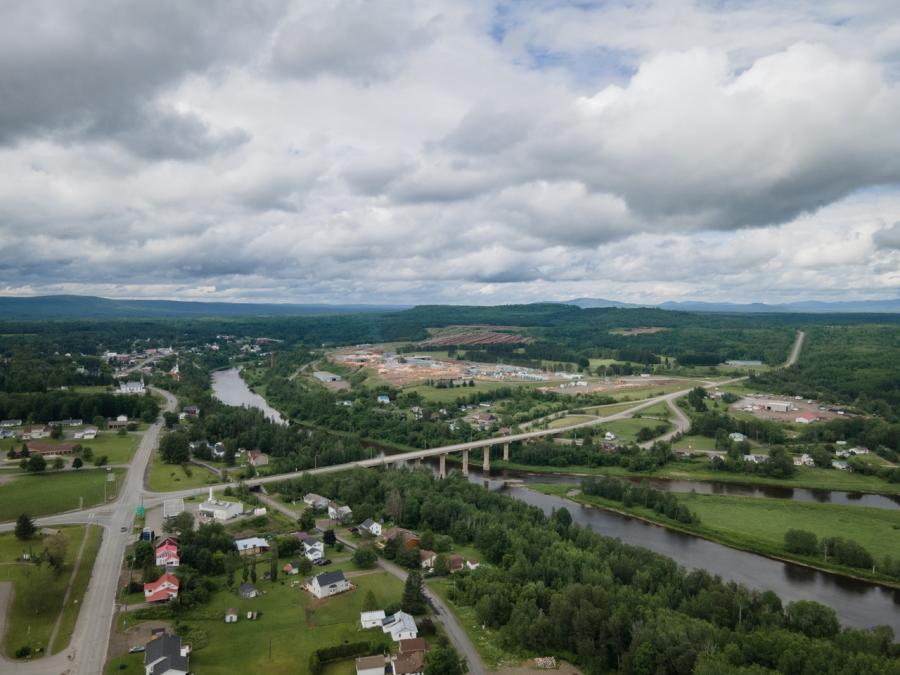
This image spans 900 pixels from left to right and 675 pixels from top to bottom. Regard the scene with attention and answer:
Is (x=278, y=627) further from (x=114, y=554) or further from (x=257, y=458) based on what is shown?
(x=257, y=458)

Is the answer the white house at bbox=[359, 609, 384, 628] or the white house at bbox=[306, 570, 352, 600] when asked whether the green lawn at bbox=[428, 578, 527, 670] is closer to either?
the white house at bbox=[359, 609, 384, 628]

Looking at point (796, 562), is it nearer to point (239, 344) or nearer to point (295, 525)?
point (295, 525)

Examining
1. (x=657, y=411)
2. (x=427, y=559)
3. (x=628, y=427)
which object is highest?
(x=427, y=559)

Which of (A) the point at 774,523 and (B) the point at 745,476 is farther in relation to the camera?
(B) the point at 745,476

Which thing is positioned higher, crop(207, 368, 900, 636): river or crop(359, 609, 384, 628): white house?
crop(359, 609, 384, 628): white house

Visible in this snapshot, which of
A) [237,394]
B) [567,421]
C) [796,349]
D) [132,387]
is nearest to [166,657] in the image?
[567,421]

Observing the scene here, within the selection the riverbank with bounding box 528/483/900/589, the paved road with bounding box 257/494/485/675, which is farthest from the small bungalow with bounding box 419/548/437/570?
the riverbank with bounding box 528/483/900/589

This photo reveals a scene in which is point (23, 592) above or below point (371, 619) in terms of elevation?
above
